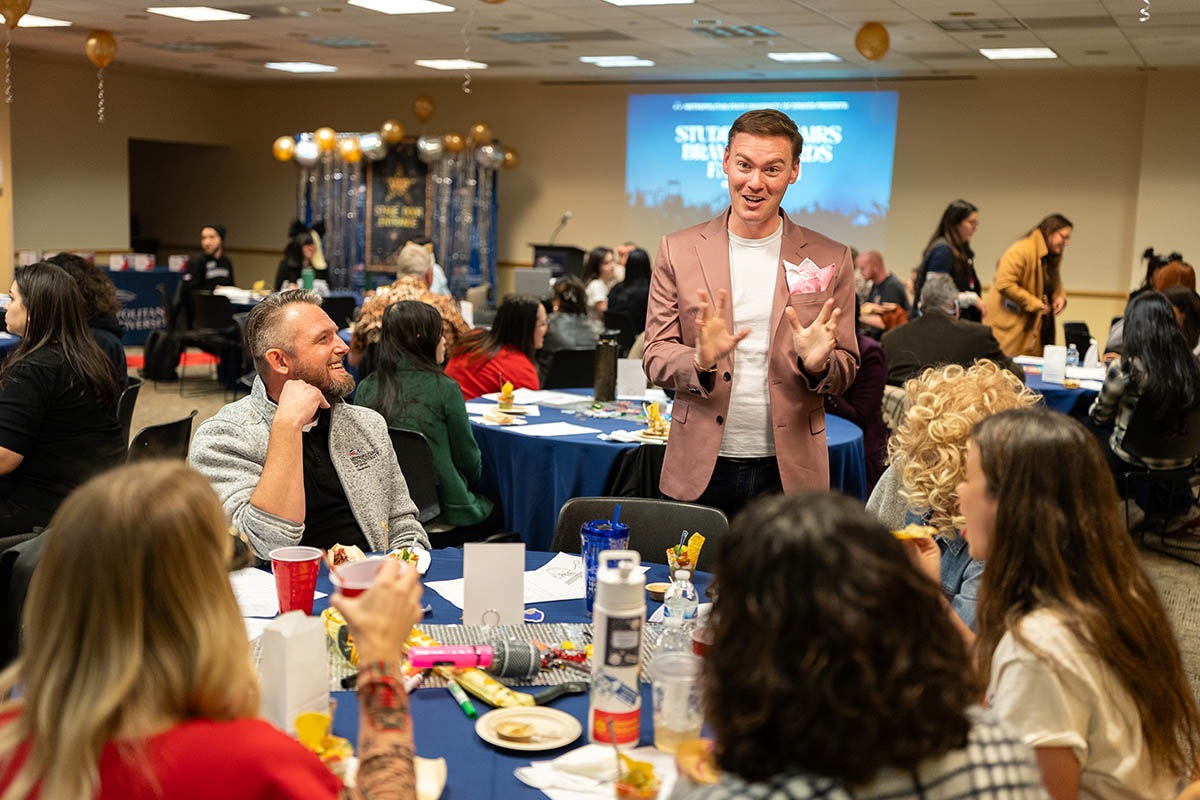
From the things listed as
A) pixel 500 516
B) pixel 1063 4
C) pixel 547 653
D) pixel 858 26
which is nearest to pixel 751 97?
pixel 858 26

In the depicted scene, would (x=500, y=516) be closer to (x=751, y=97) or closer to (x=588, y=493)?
(x=588, y=493)

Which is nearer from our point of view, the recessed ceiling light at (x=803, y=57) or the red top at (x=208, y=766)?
the red top at (x=208, y=766)

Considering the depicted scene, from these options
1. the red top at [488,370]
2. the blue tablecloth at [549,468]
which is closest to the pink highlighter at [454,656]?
the blue tablecloth at [549,468]

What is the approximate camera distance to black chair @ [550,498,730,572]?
2.70 meters

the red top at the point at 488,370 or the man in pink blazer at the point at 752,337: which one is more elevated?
the man in pink blazer at the point at 752,337

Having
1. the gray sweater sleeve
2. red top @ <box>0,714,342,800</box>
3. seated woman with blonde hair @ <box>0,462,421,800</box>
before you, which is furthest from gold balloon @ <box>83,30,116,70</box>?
red top @ <box>0,714,342,800</box>

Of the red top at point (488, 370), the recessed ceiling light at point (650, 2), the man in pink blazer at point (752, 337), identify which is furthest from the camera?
the recessed ceiling light at point (650, 2)

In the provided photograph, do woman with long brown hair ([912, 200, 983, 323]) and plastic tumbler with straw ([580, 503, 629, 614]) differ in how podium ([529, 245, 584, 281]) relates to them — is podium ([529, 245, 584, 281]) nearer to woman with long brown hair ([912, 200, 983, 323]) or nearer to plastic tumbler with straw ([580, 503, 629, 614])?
woman with long brown hair ([912, 200, 983, 323])

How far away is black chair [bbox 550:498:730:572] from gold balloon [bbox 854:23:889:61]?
21.3 ft

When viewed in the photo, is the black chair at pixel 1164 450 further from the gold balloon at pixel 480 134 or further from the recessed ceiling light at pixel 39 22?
the recessed ceiling light at pixel 39 22

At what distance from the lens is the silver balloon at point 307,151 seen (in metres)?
13.0

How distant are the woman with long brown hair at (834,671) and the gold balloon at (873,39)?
7923mm

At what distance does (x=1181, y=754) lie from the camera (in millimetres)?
1544

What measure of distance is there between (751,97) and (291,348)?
10911mm
